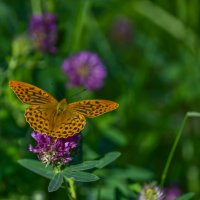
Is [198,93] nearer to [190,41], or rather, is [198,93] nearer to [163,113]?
[163,113]

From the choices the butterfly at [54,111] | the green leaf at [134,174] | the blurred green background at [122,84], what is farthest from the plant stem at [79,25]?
the butterfly at [54,111]

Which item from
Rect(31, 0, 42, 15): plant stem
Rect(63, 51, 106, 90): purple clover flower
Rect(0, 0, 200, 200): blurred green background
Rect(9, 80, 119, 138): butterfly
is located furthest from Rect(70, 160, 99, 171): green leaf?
Rect(31, 0, 42, 15): plant stem

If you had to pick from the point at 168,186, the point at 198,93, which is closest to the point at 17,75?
the point at 168,186

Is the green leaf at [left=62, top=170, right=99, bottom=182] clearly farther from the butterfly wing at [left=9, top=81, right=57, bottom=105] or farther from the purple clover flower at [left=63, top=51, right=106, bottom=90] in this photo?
the purple clover flower at [left=63, top=51, right=106, bottom=90]

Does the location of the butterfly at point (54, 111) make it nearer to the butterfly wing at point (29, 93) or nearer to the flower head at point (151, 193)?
the butterfly wing at point (29, 93)

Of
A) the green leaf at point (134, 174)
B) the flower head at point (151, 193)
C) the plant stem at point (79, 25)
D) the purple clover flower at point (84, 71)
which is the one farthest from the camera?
the plant stem at point (79, 25)

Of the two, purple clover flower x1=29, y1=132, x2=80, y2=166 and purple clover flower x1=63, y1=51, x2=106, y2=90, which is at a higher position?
purple clover flower x1=63, y1=51, x2=106, y2=90

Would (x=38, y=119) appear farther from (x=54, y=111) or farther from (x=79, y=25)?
(x=79, y=25)

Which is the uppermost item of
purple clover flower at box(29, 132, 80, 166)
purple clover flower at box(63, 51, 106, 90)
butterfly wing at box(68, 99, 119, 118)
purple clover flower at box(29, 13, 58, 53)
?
purple clover flower at box(29, 13, 58, 53)
